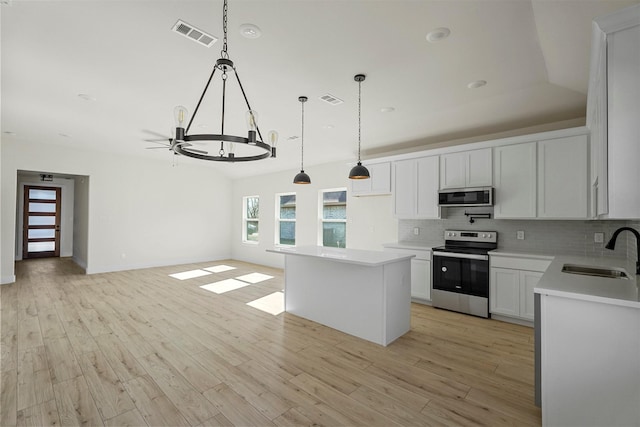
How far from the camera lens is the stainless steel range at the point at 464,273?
3986mm

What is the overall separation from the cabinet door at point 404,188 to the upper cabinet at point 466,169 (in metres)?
0.48

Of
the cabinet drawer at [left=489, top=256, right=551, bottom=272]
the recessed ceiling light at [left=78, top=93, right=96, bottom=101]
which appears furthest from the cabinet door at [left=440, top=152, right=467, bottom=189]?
the recessed ceiling light at [left=78, top=93, right=96, bottom=101]

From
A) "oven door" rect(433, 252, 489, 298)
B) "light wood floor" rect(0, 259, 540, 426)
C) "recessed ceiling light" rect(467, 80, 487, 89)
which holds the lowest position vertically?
"light wood floor" rect(0, 259, 540, 426)

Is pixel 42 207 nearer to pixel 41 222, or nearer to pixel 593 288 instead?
pixel 41 222

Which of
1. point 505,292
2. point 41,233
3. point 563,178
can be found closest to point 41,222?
point 41,233

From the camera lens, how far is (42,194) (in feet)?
29.7

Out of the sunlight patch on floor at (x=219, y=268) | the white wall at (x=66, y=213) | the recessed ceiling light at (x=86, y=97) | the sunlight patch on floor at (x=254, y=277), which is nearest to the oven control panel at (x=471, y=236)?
the sunlight patch on floor at (x=254, y=277)

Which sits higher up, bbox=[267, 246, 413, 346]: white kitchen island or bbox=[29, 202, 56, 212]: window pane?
bbox=[29, 202, 56, 212]: window pane

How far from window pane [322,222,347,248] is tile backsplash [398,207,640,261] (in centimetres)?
195

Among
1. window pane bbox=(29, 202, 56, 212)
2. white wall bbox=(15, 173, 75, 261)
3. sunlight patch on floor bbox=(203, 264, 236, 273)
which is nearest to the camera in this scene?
sunlight patch on floor bbox=(203, 264, 236, 273)

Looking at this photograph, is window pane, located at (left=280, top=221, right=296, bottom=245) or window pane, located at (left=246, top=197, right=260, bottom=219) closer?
window pane, located at (left=280, top=221, right=296, bottom=245)

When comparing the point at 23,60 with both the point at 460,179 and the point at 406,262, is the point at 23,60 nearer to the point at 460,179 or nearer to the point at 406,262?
the point at 406,262

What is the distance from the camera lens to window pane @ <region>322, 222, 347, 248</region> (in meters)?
6.57

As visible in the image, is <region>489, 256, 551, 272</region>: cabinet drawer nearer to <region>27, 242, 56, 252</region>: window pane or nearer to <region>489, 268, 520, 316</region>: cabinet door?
<region>489, 268, 520, 316</region>: cabinet door
